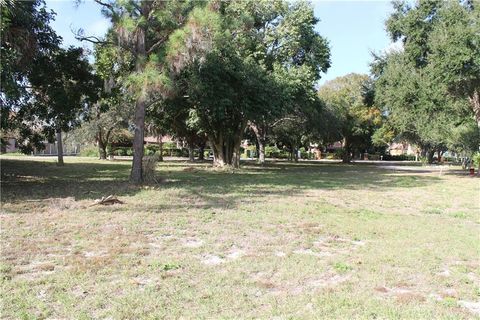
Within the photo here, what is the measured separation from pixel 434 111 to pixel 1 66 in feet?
62.8

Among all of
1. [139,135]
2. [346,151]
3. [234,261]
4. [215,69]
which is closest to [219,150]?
[215,69]

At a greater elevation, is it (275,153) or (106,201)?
(275,153)

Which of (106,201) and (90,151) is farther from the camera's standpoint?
(90,151)

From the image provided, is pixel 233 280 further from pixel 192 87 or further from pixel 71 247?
pixel 192 87

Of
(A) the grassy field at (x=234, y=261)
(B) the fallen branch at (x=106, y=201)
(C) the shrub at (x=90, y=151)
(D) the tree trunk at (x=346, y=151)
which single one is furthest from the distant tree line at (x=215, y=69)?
(D) the tree trunk at (x=346, y=151)

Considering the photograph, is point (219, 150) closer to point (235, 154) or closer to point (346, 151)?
point (235, 154)

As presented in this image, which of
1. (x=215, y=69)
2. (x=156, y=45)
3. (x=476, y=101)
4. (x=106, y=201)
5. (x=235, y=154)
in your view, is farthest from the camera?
(x=235, y=154)

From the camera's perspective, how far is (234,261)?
17.7 feet

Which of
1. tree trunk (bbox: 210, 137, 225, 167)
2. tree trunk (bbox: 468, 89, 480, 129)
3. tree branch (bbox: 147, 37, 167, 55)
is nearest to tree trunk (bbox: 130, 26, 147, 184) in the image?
tree branch (bbox: 147, 37, 167, 55)

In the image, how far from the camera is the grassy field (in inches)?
154

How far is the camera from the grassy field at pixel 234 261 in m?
3.92

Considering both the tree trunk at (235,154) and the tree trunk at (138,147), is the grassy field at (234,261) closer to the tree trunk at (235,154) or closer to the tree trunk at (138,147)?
the tree trunk at (138,147)

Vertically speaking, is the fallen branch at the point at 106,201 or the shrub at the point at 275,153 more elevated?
the shrub at the point at 275,153

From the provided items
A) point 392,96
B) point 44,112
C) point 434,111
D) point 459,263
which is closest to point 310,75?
point 392,96
